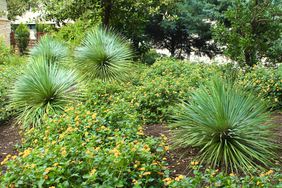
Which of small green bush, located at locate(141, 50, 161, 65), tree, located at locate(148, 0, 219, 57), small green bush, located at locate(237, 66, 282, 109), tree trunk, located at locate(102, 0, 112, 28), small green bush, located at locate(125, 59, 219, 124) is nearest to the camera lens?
small green bush, located at locate(125, 59, 219, 124)

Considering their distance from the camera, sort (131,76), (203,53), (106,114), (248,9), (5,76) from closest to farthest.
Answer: (106,114) → (5,76) → (131,76) → (248,9) → (203,53)

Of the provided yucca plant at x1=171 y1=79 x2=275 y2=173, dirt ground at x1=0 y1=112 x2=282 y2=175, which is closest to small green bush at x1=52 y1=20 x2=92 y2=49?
dirt ground at x1=0 y1=112 x2=282 y2=175

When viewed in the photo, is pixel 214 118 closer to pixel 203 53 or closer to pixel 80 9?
pixel 80 9

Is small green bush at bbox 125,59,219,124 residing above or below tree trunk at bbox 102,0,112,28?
below

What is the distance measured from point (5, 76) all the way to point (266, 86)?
16.8 feet

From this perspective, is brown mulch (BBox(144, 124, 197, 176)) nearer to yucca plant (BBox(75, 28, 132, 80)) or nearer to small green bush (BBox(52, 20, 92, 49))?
yucca plant (BBox(75, 28, 132, 80))

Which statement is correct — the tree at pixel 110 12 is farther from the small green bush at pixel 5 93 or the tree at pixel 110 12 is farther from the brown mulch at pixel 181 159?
the brown mulch at pixel 181 159

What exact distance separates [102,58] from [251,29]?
Result: 12.2 ft

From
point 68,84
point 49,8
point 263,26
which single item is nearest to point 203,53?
point 263,26

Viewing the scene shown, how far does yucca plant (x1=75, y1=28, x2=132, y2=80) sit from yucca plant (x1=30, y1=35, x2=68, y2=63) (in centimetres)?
97

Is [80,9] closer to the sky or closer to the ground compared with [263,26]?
closer to the sky

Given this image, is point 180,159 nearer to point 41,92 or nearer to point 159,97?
point 159,97

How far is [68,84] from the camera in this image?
6.41m

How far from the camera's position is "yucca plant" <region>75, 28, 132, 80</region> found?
26.9ft
